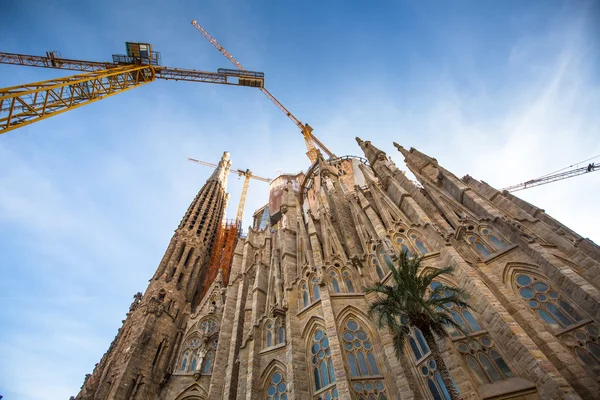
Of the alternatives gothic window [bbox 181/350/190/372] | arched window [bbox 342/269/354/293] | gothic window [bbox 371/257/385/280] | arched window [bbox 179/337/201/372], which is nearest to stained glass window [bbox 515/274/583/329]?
gothic window [bbox 371/257/385/280]

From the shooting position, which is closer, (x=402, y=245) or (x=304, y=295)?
(x=402, y=245)

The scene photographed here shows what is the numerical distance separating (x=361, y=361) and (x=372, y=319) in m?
1.75

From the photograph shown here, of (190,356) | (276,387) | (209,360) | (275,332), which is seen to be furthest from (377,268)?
(190,356)

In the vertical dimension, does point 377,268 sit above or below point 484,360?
above

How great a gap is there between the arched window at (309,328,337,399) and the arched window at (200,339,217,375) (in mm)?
11089

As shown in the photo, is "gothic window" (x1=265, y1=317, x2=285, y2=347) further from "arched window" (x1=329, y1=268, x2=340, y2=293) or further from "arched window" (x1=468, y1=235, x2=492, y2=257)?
"arched window" (x1=468, y1=235, x2=492, y2=257)

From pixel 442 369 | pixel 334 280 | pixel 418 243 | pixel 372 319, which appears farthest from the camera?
pixel 334 280

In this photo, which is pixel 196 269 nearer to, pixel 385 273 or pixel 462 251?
pixel 385 273

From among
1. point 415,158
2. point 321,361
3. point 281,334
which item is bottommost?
point 321,361

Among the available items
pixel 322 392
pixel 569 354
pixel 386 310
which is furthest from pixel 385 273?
pixel 569 354

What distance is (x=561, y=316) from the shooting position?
1056 centimetres

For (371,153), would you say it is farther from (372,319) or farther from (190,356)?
(190,356)

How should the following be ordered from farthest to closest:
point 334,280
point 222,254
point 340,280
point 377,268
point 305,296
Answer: point 222,254 → point 305,296 → point 334,280 → point 340,280 → point 377,268

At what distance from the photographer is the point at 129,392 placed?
20109mm
